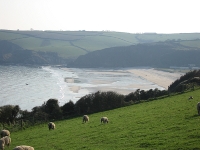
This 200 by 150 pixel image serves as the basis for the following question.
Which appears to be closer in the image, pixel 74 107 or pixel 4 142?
pixel 4 142

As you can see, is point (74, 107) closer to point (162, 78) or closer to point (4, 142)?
point (4, 142)

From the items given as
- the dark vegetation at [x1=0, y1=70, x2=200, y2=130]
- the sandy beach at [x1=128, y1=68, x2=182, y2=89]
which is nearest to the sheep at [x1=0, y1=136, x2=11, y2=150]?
the dark vegetation at [x1=0, y1=70, x2=200, y2=130]

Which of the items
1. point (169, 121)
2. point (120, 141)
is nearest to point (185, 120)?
point (169, 121)

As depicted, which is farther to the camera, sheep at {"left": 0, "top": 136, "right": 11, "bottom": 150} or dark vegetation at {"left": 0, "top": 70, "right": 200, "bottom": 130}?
dark vegetation at {"left": 0, "top": 70, "right": 200, "bottom": 130}

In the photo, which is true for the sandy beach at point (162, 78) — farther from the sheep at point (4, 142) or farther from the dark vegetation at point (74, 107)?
the sheep at point (4, 142)

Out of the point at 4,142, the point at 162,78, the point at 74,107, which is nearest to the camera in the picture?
the point at 4,142

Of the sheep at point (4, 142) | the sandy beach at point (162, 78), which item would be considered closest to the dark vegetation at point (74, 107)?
the sheep at point (4, 142)

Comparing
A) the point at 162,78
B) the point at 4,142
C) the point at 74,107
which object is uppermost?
the point at 162,78

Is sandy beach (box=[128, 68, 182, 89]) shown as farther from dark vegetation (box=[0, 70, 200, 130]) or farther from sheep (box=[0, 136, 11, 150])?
sheep (box=[0, 136, 11, 150])

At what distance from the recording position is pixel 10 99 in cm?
7469

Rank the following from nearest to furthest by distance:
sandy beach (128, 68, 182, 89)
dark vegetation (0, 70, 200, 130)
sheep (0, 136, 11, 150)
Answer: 1. sheep (0, 136, 11, 150)
2. dark vegetation (0, 70, 200, 130)
3. sandy beach (128, 68, 182, 89)

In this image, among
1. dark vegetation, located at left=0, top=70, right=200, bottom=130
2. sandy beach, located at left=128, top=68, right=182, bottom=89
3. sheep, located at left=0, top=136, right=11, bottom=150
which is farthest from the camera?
sandy beach, located at left=128, top=68, right=182, bottom=89

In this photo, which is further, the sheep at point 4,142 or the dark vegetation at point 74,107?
the dark vegetation at point 74,107

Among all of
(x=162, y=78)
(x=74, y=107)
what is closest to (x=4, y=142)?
(x=74, y=107)
